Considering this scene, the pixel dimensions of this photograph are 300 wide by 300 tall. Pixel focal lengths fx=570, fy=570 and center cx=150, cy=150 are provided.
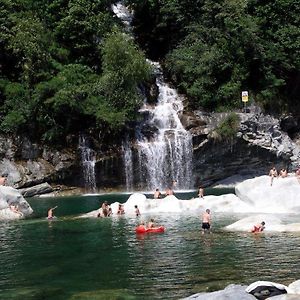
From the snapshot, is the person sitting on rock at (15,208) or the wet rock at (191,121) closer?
the person sitting on rock at (15,208)

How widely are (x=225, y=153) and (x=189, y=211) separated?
683 inches

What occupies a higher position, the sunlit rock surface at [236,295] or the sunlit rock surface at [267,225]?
the sunlit rock surface at [267,225]

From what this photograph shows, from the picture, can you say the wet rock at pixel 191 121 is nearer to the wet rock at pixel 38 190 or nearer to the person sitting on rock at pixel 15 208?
the wet rock at pixel 38 190

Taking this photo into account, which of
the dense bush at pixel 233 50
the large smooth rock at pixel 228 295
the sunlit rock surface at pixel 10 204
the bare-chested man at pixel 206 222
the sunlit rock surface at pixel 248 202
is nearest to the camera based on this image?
the large smooth rock at pixel 228 295

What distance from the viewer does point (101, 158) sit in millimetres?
52094

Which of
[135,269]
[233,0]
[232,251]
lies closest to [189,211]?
[232,251]

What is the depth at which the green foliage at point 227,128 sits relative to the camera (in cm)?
5175

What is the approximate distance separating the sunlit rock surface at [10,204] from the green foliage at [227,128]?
20716 mm

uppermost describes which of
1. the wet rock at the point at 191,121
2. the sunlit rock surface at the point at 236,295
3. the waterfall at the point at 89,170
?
the wet rock at the point at 191,121

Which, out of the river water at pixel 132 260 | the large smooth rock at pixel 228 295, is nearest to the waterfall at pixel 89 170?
the river water at pixel 132 260

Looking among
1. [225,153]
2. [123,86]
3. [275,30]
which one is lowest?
[225,153]

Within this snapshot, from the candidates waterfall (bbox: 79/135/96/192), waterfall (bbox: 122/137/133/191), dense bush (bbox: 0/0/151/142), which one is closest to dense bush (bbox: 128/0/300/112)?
dense bush (bbox: 0/0/151/142)

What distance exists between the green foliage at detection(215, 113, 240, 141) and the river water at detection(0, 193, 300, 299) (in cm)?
2034

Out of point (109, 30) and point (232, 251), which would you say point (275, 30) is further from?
point (232, 251)
